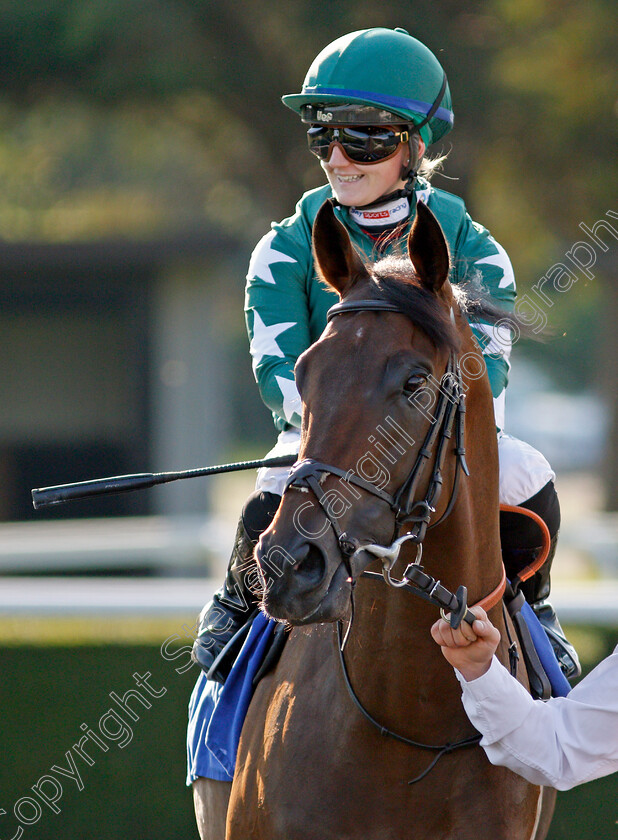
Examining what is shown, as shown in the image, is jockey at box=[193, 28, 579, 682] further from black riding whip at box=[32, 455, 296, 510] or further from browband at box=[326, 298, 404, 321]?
browband at box=[326, 298, 404, 321]

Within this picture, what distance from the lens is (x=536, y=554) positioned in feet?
9.78

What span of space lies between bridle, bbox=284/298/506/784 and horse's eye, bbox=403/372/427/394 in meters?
0.07

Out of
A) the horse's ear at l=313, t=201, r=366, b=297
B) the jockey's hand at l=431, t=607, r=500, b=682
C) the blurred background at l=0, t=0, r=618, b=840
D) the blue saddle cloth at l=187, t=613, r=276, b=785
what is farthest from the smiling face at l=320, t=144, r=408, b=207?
the blurred background at l=0, t=0, r=618, b=840

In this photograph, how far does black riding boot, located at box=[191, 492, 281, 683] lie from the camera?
9.98 ft

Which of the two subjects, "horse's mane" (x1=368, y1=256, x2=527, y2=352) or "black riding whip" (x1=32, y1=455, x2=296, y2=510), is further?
"black riding whip" (x1=32, y1=455, x2=296, y2=510)

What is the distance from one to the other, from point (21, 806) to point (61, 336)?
7915 mm

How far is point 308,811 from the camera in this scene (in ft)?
8.30

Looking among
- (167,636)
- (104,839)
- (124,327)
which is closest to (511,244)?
(124,327)

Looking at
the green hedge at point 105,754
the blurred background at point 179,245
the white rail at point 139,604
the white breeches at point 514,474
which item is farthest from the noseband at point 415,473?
the blurred background at point 179,245

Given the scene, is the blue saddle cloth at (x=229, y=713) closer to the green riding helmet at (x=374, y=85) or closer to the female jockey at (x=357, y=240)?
the female jockey at (x=357, y=240)

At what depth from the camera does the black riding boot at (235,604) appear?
9.98 ft

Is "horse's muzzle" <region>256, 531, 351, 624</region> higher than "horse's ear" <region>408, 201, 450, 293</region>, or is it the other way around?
"horse's ear" <region>408, 201, 450, 293</region>

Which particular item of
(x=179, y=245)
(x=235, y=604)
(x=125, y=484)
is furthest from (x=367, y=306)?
(x=179, y=245)

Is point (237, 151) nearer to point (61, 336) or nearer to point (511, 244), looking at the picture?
point (61, 336)
